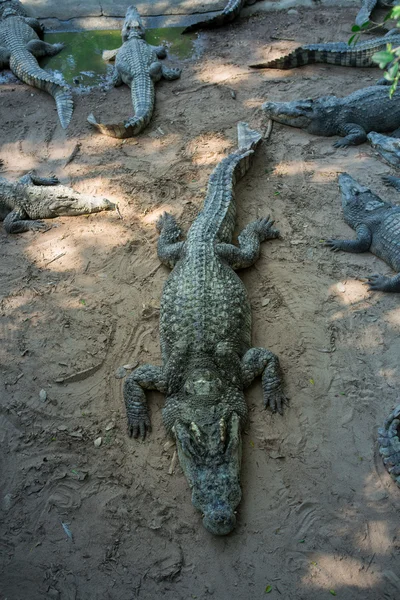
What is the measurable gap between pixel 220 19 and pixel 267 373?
7.24m

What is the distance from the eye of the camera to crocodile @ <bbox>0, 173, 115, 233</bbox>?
17.4 ft

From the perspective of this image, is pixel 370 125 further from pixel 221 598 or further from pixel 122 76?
pixel 221 598

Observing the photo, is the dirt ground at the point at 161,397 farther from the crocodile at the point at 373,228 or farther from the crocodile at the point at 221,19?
the crocodile at the point at 221,19

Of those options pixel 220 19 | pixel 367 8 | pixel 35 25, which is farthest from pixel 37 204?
pixel 367 8

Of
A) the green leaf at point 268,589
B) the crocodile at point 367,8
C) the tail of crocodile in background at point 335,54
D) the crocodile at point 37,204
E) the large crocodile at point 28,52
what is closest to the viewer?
the green leaf at point 268,589

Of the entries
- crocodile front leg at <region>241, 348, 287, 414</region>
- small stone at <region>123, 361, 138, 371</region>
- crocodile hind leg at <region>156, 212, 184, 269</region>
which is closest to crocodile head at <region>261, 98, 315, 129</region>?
crocodile hind leg at <region>156, 212, 184, 269</region>

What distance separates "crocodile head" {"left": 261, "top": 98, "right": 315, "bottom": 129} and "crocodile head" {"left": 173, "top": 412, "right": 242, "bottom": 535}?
430 cm

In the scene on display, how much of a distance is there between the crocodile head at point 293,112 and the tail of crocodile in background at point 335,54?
1363 mm

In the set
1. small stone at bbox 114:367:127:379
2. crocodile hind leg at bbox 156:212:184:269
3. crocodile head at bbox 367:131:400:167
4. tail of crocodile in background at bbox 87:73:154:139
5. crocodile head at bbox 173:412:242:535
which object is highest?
tail of crocodile in background at bbox 87:73:154:139

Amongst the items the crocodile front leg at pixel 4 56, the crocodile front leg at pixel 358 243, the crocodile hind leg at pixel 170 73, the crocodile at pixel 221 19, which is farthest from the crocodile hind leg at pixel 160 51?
the crocodile front leg at pixel 358 243

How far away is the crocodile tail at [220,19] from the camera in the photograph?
8.30m

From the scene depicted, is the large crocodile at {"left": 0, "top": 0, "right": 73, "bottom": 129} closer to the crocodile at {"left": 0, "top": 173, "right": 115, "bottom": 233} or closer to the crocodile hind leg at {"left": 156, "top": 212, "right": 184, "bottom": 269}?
the crocodile at {"left": 0, "top": 173, "right": 115, "bottom": 233}

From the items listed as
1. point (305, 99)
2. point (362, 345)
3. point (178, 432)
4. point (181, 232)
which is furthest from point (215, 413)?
point (305, 99)

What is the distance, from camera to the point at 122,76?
294 inches
